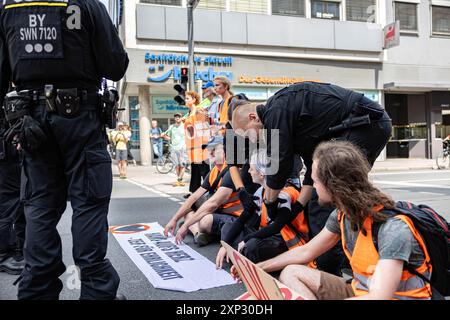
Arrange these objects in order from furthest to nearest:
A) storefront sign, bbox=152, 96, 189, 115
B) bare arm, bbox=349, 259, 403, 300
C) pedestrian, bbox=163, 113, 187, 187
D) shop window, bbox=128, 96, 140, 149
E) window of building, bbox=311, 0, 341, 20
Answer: shop window, bbox=128, 96, 140, 149 < storefront sign, bbox=152, 96, 189, 115 < window of building, bbox=311, 0, 341, 20 < pedestrian, bbox=163, 113, 187, 187 < bare arm, bbox=349, 259, 403, 300

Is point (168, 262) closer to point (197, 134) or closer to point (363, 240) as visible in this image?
point (363, 240)

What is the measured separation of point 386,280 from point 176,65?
16836 mm

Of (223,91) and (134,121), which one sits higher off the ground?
(134,121)

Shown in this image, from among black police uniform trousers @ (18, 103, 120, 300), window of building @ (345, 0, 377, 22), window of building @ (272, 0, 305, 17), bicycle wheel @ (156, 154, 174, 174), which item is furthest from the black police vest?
window of building @ (345, 0, 377, 22)

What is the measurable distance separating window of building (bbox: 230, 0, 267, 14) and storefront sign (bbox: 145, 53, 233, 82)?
2314 mm

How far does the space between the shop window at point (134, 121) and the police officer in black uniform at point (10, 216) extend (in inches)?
732

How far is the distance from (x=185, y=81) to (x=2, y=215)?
27.0ft

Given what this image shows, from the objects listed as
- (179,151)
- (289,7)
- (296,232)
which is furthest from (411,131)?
(296,232)

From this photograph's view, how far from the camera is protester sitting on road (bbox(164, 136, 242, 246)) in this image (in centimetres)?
411

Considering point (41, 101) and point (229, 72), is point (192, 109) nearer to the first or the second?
point (41, 101)

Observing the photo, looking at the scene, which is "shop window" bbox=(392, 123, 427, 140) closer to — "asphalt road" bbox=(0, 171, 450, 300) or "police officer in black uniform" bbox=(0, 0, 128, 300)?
"asphalt road" bbox=(0, 171, 450, 300)

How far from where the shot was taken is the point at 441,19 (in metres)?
22.2

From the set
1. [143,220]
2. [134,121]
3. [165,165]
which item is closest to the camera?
[143,220]
